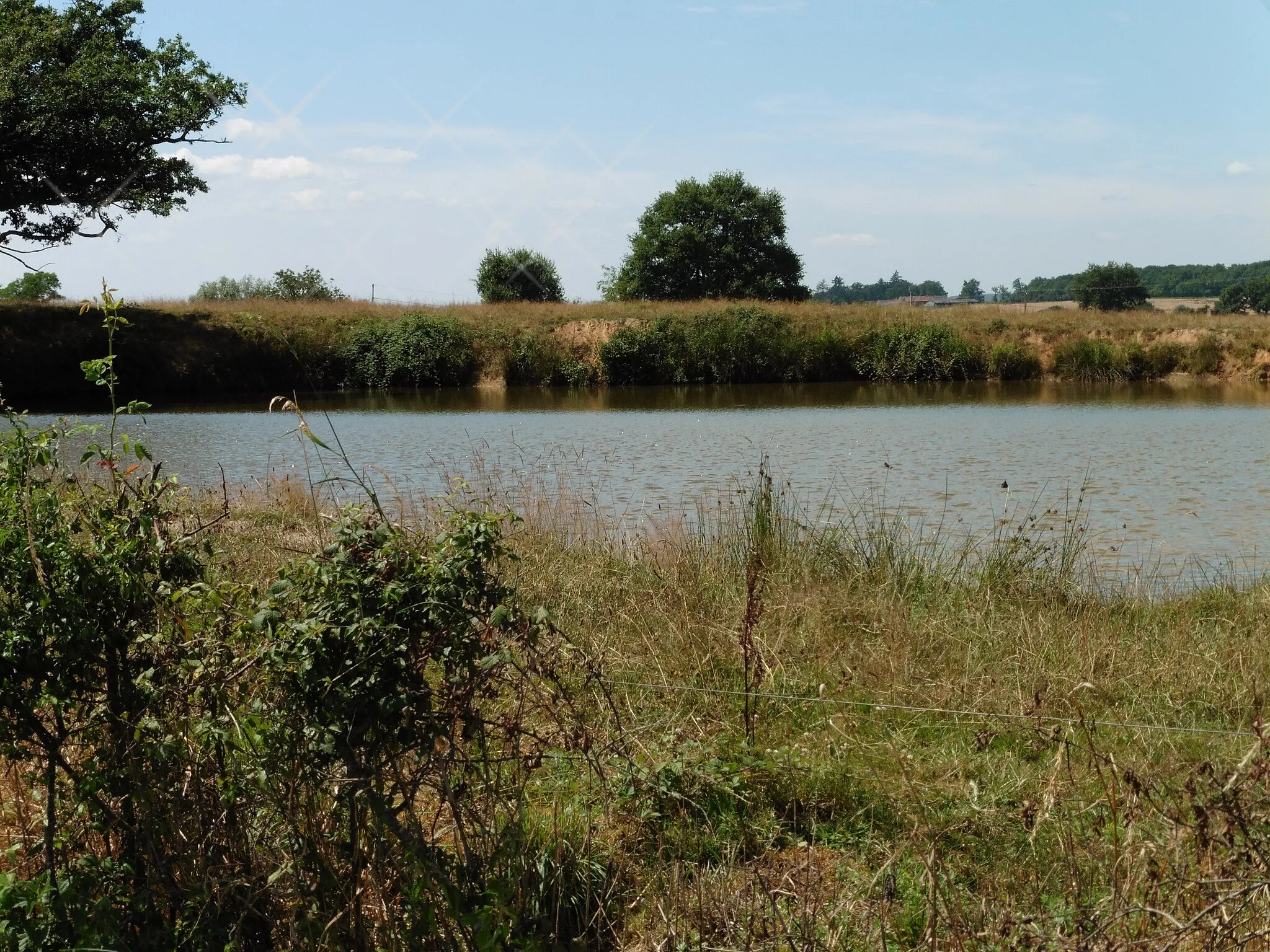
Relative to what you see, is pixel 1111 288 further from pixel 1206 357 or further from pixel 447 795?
pixel 447 795

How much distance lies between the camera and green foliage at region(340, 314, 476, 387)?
1487 inches

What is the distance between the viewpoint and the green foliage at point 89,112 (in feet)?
95.5

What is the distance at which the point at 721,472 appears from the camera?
15.0m

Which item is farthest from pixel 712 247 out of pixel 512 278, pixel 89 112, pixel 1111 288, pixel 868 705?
pixel 868 705

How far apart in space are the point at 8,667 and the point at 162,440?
63.5ft

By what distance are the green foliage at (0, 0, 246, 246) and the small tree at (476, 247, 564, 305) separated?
2875 centimetres

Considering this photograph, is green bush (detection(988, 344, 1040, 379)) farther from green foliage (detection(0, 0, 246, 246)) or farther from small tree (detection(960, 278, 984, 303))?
small tree (detection(960, 278, 984, 303))

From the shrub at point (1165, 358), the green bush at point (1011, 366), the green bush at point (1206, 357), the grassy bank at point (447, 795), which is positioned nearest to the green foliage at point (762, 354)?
the green bush at point (1011, 366)

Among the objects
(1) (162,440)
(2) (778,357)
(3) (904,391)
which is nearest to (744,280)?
(2) (778,357)

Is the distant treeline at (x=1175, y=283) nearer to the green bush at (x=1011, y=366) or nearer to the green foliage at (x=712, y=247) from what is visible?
the green foliage at (x=712, y=247)

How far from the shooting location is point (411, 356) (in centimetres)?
3781

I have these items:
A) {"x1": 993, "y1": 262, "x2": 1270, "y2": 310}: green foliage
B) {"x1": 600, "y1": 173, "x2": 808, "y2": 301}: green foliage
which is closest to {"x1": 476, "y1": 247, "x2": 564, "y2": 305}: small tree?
{"x1": 600, "y1": 173, "x2": 808, "y2": 301}: green foliage

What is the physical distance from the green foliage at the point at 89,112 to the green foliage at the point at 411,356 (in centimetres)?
765

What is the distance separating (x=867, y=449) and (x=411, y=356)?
23062 mm
